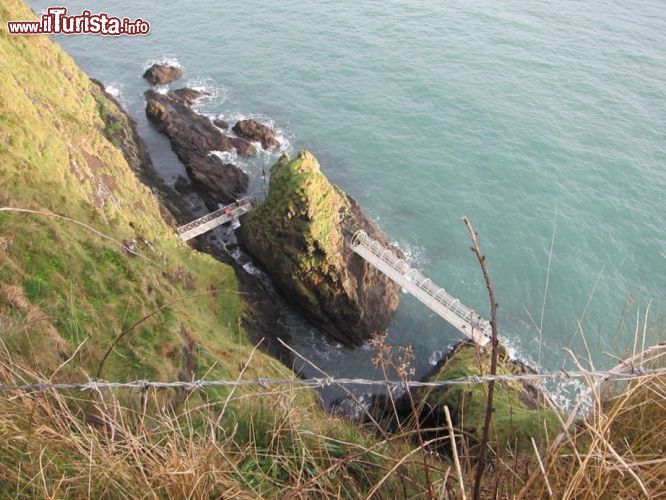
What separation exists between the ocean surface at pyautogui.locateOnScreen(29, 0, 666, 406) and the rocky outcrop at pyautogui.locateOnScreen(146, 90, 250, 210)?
3.43 ft

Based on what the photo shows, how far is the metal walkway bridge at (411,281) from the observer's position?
21766mm

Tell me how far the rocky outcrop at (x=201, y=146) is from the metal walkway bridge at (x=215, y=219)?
1927 mm

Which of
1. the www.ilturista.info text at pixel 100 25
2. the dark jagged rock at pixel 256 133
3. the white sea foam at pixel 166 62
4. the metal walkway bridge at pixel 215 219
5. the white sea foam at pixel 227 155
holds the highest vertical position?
the www.ilturista.info text at pixel 100 25

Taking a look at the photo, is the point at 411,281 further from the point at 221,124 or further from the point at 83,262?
the point at 221,124

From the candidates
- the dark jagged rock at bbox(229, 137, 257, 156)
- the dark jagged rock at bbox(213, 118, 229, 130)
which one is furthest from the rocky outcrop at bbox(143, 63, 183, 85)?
the dark jagged rock at bbox(229, 137, 257, 156)

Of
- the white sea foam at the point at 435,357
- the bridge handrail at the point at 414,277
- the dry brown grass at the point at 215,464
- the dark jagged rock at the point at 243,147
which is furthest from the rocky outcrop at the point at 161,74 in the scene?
the dry brown grass at the point at 215,464

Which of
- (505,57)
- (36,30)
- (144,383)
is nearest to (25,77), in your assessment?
(36,30)

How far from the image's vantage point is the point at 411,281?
22266mm

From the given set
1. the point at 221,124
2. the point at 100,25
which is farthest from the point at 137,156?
the point at 100,25

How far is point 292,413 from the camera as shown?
12.5ft

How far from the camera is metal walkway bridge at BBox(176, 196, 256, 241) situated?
24.5m

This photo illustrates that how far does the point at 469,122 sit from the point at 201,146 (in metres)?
A: 18.9

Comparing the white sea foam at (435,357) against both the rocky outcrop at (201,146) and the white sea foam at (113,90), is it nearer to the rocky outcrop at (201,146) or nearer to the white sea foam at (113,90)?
the rocky outcrop at (201,146)

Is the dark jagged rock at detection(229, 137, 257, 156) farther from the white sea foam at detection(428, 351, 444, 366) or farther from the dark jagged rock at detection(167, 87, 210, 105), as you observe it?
the white sea foam at detection(428, 351, 444, 366)
